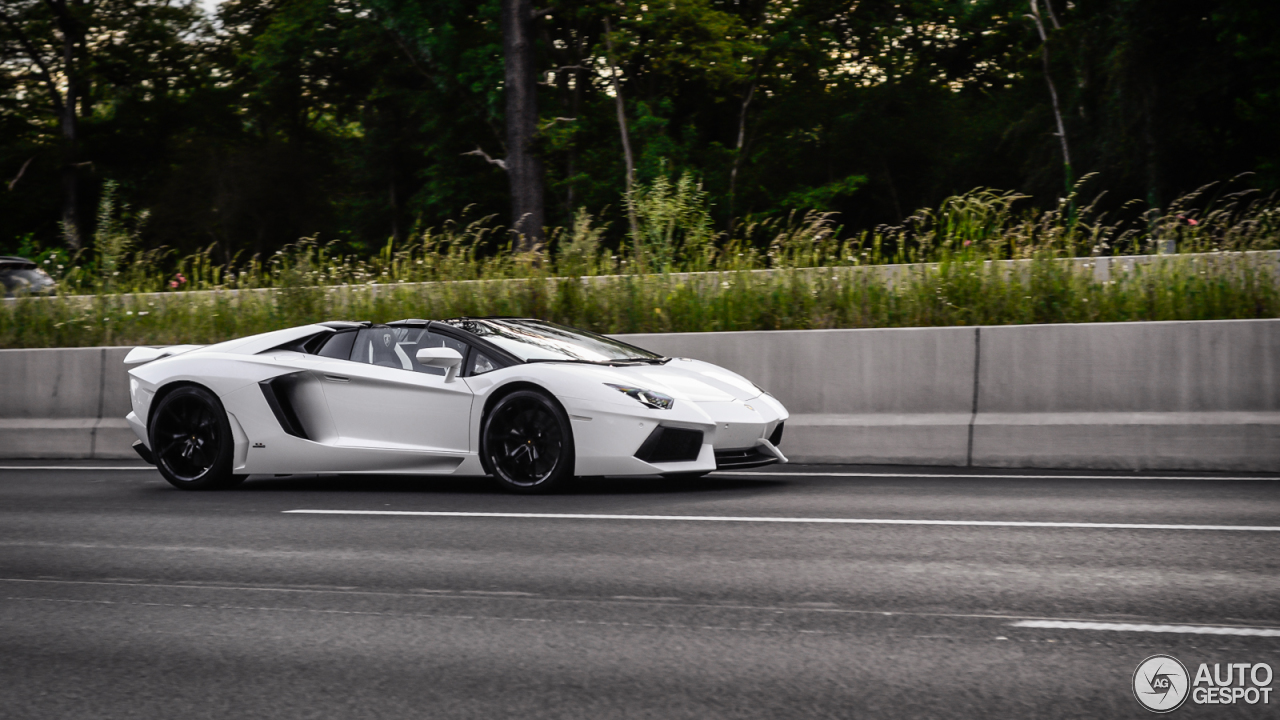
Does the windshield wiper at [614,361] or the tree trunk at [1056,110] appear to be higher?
the tree trunk at [1056,110]

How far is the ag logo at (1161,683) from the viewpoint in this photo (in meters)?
3.66

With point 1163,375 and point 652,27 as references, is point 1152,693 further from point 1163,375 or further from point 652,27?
point 652,27

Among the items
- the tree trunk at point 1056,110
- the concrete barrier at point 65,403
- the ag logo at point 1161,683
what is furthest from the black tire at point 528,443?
the tree trunk at point 1056,110

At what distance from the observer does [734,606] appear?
5.05m

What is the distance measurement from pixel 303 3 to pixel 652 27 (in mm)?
13590

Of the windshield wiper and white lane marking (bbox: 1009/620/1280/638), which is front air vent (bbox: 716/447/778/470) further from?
white lane marking (bbox: 1009/620/1280/638)

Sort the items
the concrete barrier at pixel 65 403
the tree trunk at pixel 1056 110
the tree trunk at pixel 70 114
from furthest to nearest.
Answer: the tree trunk at pixel 70 114, the tree trunk at pixel 1056 110, the concrete barrier at pixel 65 403

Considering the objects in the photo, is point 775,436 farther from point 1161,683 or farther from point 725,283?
point 1161,683

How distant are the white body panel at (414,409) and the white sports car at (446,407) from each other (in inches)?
0.4

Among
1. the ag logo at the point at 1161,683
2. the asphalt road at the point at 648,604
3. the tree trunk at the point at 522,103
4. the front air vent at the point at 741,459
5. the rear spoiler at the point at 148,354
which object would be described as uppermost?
the tree trunk at the point at 522,103

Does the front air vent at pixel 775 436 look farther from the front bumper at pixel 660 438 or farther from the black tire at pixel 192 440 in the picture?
the black tire at pixel 192 440

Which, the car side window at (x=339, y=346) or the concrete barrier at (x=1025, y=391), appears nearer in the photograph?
the car side window at (x=339, y=346)

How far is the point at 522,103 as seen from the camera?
2294 centimetres

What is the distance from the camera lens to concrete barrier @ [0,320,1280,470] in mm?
9359
